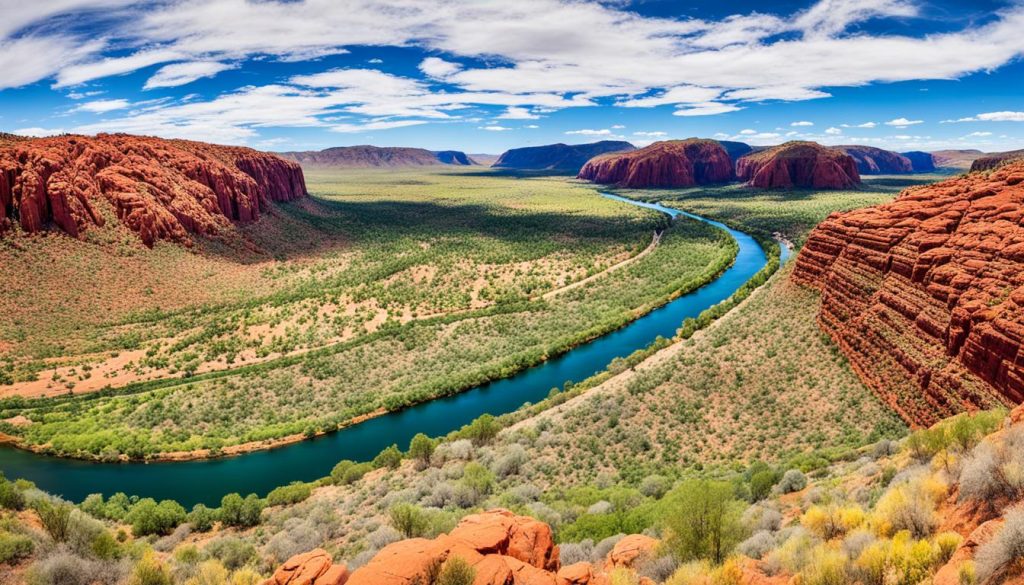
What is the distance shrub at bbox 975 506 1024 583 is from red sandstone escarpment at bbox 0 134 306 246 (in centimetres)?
9179

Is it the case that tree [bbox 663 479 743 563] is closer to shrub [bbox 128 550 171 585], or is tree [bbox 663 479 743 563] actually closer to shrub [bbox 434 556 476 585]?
shrub [bbox 434 556 476 585]

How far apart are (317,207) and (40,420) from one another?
114567 mm

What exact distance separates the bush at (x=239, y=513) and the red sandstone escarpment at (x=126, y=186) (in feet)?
210

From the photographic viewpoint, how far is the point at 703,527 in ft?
52.1

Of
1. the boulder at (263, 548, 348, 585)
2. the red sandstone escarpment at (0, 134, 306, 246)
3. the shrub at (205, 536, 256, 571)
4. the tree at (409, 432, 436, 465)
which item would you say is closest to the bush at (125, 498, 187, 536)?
the shrub at (205, 536, 256, 571)

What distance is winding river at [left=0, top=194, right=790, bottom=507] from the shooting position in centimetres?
3394

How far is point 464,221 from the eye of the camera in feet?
456

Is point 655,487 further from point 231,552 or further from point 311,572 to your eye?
point 231,552

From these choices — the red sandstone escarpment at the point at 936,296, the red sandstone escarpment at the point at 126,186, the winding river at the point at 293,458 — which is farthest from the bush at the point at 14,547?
the red sandstone escarpment at the point at 126,186

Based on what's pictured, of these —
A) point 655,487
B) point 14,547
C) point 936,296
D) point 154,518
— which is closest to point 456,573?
point 14,547

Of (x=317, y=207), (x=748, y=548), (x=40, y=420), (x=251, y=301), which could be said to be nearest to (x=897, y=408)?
(x=748, y=548)

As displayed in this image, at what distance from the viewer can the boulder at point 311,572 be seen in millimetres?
13312

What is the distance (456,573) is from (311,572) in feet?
13.9

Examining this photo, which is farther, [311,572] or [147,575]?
[147,575]
